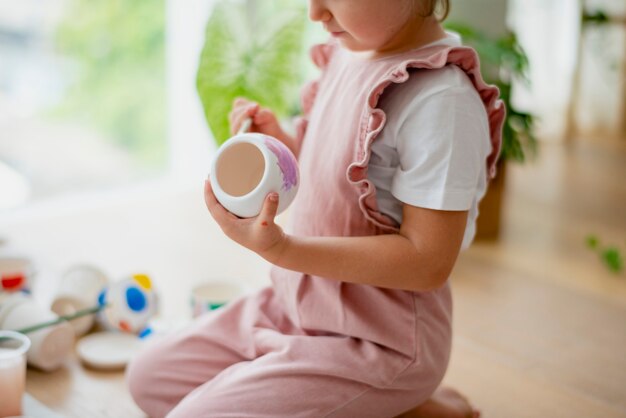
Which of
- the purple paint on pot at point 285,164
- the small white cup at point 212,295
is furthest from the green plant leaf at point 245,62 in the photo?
the purple paint on pot at point 285,164

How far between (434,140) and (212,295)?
0.76m

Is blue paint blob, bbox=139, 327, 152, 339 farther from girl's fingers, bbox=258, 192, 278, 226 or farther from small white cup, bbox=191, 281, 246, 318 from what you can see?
girl's fingers, bbox=258, 192, 278, 226

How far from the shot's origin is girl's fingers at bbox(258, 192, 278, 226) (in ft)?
3.48

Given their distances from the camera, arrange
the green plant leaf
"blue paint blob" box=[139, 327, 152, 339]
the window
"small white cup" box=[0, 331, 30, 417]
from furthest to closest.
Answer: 1. the window
2. the green plant leaf
3. "blue paint blob" box=[139, 327, 152, 339]
4. "small white cup" box=[0, 331, 30, 417]

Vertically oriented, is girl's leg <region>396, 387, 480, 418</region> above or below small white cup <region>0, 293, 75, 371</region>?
below

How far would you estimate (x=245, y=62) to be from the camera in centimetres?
214

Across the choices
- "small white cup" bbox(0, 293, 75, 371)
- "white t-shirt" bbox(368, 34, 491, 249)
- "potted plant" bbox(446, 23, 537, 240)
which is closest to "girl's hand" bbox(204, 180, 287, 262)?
"white t-shirt" bbox(368, 34, 491, 249)

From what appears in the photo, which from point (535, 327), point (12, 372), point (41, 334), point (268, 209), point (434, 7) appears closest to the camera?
point (268, 209)

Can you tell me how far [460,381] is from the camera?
1.60m

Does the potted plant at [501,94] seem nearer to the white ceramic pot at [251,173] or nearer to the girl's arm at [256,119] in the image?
the girl's arm at [256,119]

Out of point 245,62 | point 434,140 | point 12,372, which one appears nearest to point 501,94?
point 245,62

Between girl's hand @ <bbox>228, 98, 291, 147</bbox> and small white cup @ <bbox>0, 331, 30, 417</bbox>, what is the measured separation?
0.46 metres

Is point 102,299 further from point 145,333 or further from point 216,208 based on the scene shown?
point 216,208

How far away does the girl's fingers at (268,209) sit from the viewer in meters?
1.06
